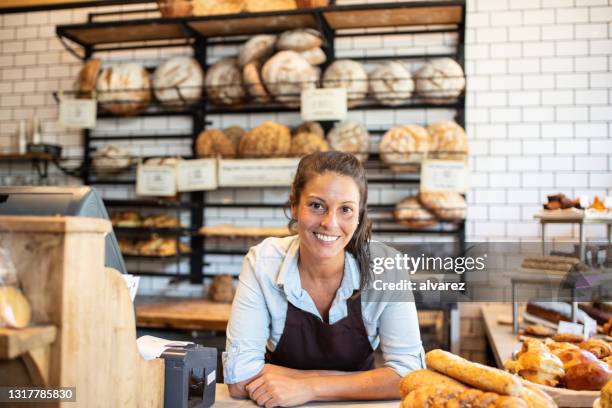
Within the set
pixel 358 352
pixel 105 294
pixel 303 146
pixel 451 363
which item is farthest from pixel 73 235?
pixel 303 146

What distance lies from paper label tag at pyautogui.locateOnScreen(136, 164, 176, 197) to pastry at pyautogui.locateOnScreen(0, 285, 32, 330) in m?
2.87

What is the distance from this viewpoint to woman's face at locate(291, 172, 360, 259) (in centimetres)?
157

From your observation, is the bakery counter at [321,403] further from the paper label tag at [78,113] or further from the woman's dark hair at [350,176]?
the paper label tag at [78,113]

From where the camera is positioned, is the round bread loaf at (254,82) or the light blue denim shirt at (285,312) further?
the round bread loaf at (254,82)

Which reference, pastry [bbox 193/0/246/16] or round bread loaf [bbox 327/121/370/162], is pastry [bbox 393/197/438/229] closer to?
round bread loaf [bbox 327/121/370/162]

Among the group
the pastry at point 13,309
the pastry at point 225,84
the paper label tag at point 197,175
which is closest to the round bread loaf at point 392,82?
the pastry at point 225,84

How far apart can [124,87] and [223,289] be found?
1.59 metres

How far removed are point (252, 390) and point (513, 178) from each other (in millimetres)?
2715

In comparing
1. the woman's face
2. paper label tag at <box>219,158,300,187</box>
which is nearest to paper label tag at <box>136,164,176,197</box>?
paper label tag at <box>219,158,300,187</box>

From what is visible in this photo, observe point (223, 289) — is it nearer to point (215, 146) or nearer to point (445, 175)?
point (215, 146)

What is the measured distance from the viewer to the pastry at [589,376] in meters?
1.37

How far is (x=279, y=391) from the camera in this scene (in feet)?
4.83

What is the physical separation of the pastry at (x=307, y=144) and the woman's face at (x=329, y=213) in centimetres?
183

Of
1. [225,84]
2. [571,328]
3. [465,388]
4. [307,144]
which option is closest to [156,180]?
[225,84]
